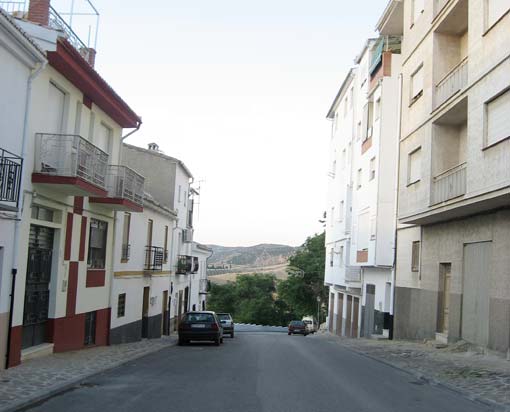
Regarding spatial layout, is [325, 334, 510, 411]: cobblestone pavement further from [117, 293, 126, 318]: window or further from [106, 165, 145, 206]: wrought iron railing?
[106, 165, 145, 206]: wrought iron railing

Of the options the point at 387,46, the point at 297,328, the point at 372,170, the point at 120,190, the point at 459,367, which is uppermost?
the point at 387,46

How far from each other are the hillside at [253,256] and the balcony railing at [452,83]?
356ft

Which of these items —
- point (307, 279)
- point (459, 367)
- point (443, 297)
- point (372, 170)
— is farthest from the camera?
point (307, 279)

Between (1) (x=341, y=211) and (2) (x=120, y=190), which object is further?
(1) (x=341, y=211)

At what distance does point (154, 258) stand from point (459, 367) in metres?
15.3

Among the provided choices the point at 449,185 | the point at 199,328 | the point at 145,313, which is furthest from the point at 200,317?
the point at 449,185

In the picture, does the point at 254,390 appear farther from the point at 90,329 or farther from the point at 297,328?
the point at 297,328

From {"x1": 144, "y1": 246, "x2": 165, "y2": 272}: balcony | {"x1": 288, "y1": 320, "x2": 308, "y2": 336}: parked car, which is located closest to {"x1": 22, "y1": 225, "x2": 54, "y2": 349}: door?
{"x1": 144, "y1": 246, "x2": 165, "y2": 272}: balcony

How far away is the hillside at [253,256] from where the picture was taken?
5202 inches

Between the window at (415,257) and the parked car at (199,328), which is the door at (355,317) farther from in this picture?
the parked car at (199,328)

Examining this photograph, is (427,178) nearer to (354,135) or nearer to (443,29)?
(443,29)

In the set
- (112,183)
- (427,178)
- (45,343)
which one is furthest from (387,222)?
(45,343)

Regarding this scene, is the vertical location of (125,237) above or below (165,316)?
above

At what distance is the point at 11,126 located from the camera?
11508mm
